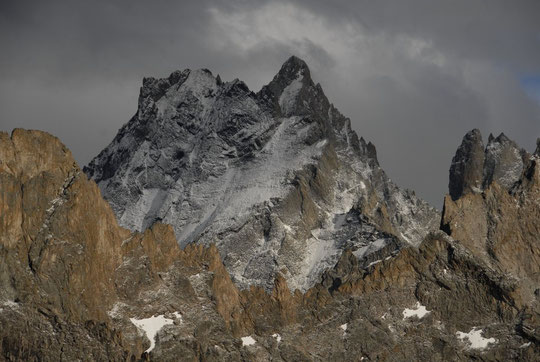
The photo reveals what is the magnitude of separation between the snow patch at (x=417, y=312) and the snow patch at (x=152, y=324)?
85.2 feet

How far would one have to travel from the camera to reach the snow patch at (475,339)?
644ft

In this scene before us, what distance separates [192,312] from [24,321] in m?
20.8

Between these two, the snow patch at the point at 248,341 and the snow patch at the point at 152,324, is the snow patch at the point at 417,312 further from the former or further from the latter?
the snow patch at the point at 152,324

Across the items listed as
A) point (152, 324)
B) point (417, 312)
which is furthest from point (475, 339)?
point (152, 324)

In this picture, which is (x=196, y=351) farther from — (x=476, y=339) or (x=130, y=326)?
(x=476, y=339)

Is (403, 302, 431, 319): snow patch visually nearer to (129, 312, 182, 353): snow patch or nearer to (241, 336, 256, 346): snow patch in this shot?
(241, 336, 256, 346): snow patch

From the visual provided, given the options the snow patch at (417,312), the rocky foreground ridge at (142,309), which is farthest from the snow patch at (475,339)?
the snow patch at (417,312)

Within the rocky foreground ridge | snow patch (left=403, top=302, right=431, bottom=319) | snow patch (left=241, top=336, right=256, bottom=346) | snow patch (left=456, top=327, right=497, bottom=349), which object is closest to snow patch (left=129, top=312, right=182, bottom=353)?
the rocky foreground ridge

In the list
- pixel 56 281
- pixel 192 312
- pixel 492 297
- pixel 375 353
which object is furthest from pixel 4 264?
pixel 492 297

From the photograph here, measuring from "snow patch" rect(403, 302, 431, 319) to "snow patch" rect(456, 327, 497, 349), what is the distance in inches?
179

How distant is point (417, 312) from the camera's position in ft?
654

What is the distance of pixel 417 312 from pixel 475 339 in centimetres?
738

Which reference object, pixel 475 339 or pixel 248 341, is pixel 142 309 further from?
pixel 475 339

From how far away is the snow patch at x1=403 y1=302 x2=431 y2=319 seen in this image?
199000 mm
